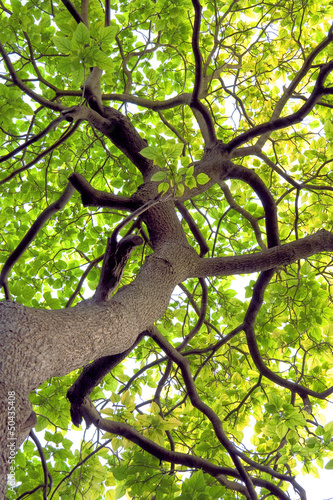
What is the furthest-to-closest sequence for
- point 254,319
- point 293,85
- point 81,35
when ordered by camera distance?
point 254,319 < point 293,85 < point 81,35

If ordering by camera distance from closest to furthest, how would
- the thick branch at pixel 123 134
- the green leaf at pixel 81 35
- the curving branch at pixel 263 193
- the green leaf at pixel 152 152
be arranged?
1. the green leaf at pixel 81 35
2. the green leaf at pixel 152 152
3. the thick branch at pixel 123 134
4. the curving branch at pixel 263 193

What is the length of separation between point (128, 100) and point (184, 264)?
1.99m

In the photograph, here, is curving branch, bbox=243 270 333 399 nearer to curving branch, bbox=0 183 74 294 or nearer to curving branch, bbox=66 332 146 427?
curving branch, bbox=66 332 146 427

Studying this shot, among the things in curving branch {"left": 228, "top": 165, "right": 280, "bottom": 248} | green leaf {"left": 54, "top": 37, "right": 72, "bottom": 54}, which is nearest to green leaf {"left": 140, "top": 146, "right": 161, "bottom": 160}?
green leaf {"left": 54, "top": 37, "right": 72, "bottom": 54}

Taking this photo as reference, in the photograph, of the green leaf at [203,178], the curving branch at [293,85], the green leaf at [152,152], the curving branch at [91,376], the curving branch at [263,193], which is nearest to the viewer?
the green leaf at [152,152]

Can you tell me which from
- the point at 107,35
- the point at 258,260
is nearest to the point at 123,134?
the point at 107,35

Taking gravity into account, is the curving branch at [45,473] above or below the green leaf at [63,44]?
below

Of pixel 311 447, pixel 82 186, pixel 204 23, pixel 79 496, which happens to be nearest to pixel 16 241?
pixel 82 186

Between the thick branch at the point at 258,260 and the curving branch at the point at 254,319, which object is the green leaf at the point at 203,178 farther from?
the curving branch at the point at 254,319

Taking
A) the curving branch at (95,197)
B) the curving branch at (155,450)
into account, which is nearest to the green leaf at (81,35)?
the curving branch at (95,197)

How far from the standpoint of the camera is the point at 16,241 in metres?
4.44

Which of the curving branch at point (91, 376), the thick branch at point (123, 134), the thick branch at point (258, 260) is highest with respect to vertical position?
the thick branch at point (123, 134)

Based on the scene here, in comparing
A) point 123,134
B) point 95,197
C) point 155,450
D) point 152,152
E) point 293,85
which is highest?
point 293,85

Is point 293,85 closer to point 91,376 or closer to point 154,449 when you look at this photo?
point 91,376
